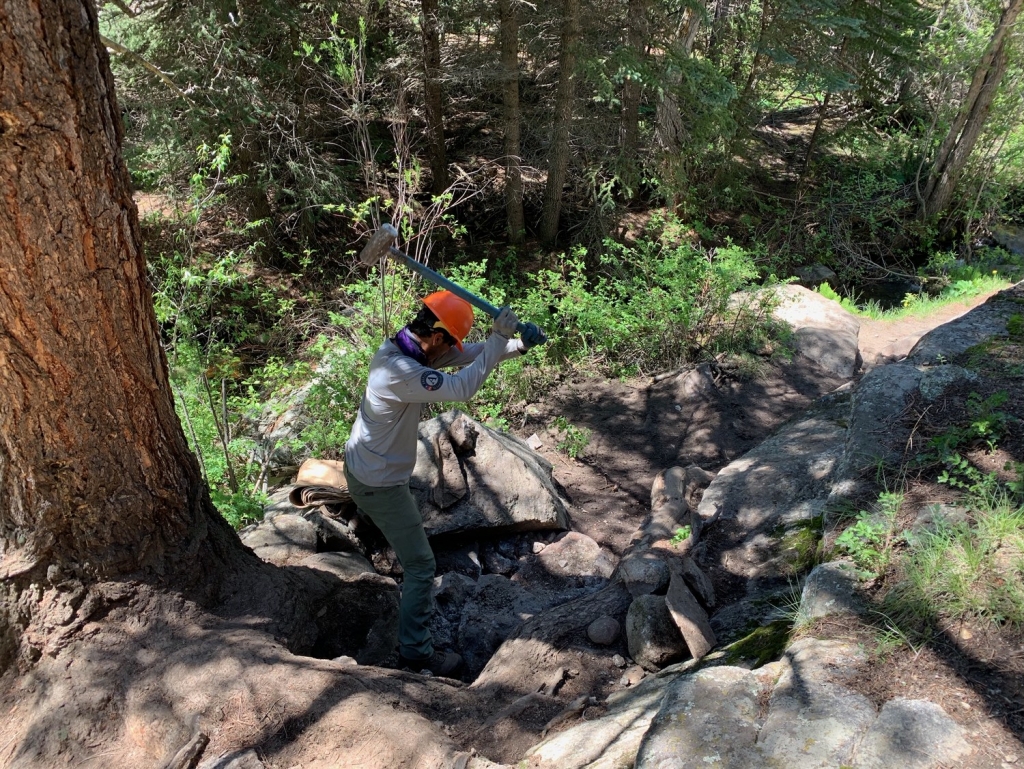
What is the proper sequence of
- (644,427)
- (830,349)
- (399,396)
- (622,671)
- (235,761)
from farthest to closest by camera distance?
1. (830,349)
2. (644,427)
3. (399,396)
4. (622,671)
5. (235,761)

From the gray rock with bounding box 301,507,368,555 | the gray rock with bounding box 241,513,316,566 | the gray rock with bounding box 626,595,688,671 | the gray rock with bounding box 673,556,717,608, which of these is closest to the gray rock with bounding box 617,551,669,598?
the gray rock with bounding box 673,556,717,608

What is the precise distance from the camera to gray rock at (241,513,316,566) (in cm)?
432

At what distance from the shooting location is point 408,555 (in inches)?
155

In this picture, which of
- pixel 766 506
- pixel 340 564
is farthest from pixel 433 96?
Answer: pixel 766 506

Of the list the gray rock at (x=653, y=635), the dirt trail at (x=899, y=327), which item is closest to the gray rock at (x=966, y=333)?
the gray rock at (x=653, y=635)

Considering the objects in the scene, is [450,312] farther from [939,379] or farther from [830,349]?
[830,349]

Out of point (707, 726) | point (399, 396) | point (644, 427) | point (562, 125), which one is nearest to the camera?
point (707, 726)

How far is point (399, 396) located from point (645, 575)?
5.66 ft

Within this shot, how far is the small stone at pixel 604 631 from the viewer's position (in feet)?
11.8

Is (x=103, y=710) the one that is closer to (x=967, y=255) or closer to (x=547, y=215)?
(x=547, y=215)

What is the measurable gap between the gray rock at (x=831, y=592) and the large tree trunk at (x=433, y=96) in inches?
361

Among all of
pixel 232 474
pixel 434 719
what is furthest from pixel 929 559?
pixel 232 474

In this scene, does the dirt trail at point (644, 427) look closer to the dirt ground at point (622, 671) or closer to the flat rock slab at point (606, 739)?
the dirt ground at point (622, 671)

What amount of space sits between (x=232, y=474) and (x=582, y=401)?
3.76 m
